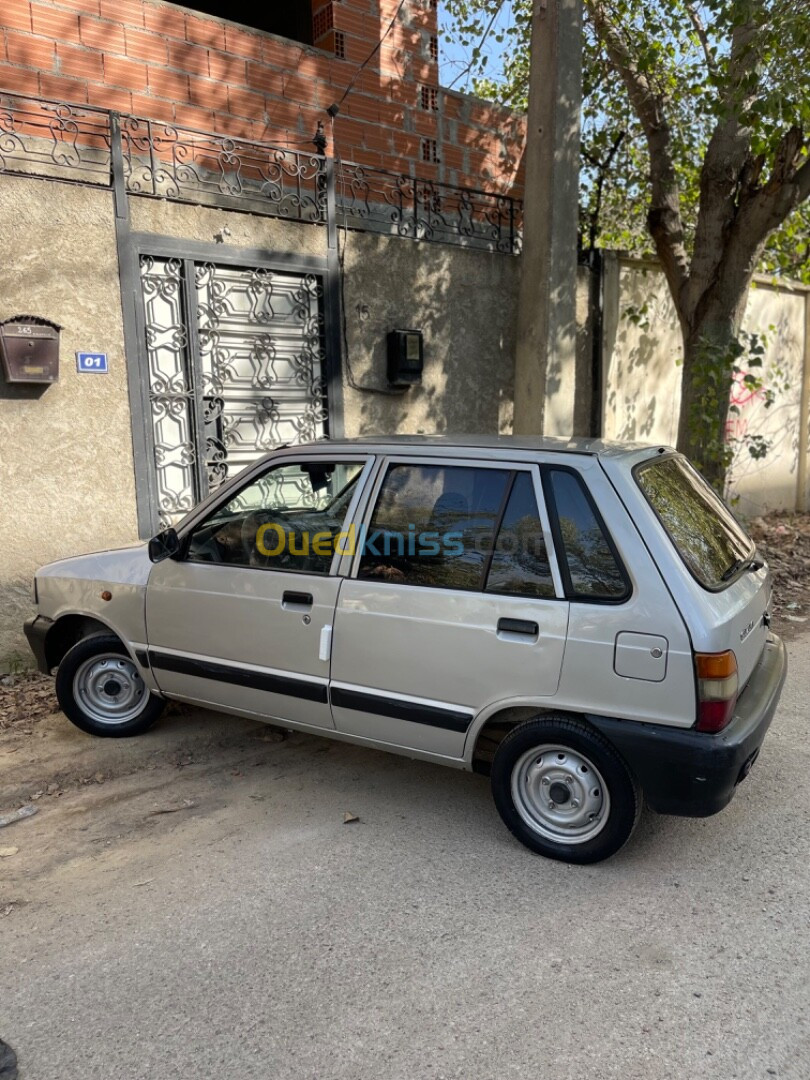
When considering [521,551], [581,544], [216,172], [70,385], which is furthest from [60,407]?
[581,544]

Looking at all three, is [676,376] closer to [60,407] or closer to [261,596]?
[60,407]

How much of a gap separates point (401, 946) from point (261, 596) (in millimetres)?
1700

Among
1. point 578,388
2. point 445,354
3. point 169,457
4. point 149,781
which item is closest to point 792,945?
point 149,781

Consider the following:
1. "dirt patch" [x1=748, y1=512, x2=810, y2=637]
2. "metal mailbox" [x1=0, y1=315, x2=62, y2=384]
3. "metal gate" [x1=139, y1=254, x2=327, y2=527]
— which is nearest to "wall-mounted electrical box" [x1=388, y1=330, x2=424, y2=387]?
"metal gate" [x1=139, y1=254, x2=327, y2=527]

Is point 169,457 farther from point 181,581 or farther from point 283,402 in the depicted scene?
point 181,581

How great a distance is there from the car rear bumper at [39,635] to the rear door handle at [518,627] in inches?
110

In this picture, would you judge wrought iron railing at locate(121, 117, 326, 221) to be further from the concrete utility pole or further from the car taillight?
the car taillight

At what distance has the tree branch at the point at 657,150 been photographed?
802cm

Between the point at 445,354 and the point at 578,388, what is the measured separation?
1912 mm

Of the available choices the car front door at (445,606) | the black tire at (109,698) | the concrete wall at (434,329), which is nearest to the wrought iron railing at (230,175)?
the concrete wall at (434,329)

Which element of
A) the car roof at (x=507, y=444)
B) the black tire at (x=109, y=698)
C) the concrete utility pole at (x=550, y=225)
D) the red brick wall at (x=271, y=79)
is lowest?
the black tire at (x=109, y=698)

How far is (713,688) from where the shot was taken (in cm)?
302

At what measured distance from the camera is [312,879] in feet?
10.9

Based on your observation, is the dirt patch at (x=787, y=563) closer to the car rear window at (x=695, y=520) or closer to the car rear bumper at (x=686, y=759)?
the car rear window at (x=695, y=520)
